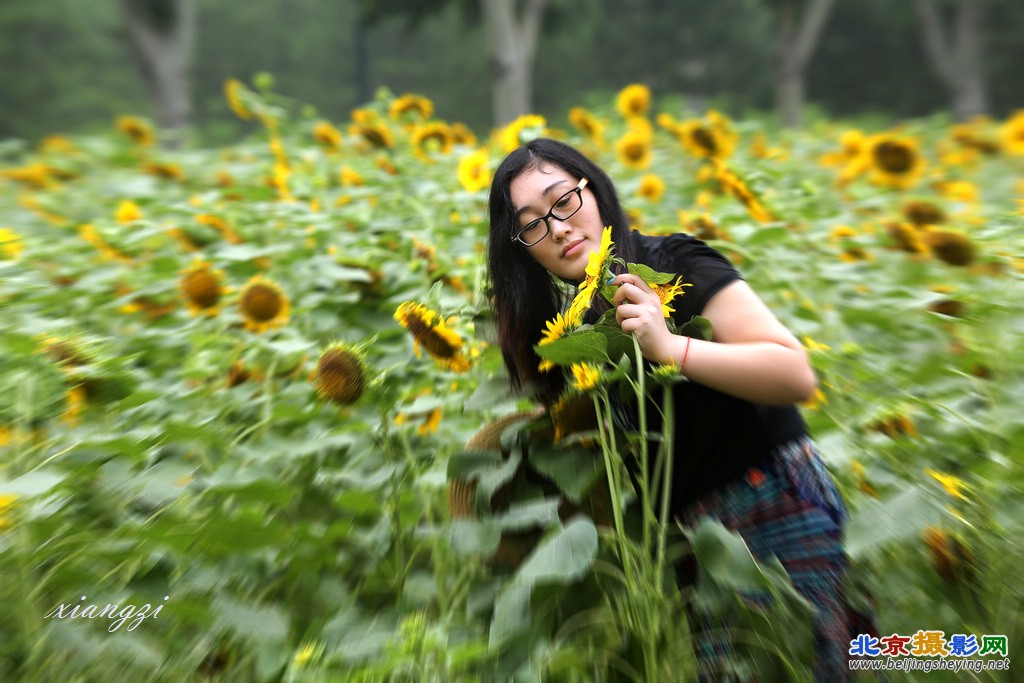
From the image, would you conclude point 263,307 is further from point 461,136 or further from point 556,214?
point 461,136

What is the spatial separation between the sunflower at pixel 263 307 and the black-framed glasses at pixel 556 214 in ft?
1.67

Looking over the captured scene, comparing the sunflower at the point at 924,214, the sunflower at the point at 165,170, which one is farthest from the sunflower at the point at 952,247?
the sunflower at the point at 165,170

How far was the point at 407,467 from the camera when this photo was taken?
2.95 feet

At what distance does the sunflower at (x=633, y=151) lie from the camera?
204 cm

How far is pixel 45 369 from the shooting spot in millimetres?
901

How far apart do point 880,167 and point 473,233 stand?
3.40 ft

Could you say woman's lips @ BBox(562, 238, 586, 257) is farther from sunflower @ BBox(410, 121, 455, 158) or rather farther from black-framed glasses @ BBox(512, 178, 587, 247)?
sunflower @ BBox(410, 121, 455, 158)

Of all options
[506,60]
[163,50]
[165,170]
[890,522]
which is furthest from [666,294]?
[163,50]

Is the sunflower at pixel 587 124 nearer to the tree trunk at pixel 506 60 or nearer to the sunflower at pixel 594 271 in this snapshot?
the sunflower at pixel 594 271

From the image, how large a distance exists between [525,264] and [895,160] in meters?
1.35

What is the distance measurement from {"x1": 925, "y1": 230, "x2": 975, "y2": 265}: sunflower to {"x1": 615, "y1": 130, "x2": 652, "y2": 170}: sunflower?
856 millimetres

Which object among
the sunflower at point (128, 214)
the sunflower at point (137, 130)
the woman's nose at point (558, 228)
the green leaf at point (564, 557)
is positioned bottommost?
the green leaf at point (564, 557)

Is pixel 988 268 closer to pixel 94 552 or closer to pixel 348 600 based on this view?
pixel 348 600

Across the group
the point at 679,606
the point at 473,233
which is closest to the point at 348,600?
the point at 679,606
